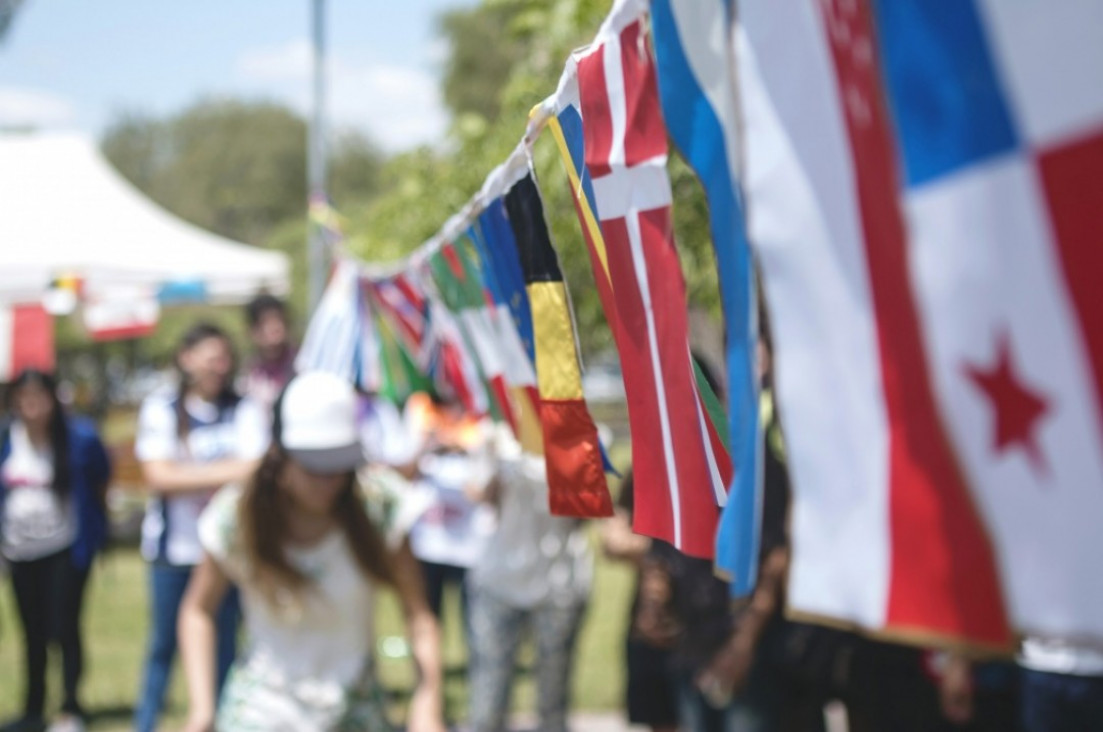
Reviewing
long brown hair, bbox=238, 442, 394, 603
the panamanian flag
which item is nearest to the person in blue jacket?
long brown hair, bbox=238, 442, 394, 603

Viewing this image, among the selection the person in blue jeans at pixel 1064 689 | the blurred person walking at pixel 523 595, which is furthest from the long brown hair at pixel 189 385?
the person in blue jeans at pixel 1064 689

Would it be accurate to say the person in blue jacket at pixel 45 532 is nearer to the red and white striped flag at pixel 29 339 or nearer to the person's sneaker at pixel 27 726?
the person's sneaker at pixel 27 726

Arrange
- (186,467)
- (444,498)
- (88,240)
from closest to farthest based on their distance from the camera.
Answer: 1. (186,467)
2. (444,498)
3. (88,240)

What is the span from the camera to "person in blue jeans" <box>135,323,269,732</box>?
20.5ft

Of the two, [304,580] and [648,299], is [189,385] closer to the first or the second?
[304,580]

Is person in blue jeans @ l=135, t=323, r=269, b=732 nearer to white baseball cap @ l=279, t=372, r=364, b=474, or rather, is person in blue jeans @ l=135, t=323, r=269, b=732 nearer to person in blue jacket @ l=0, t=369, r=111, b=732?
person in blue jacket @ l=0, t=369, r=111, b=732

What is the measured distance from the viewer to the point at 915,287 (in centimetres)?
105

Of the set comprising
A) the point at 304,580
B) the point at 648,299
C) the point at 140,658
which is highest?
the point at 648,299

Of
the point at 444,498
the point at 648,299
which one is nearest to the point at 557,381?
the point at 648,299

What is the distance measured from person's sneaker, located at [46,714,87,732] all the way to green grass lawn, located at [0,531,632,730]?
332 millimetres

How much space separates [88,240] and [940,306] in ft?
43.0

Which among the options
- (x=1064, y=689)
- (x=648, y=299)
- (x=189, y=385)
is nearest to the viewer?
(x=648, y=299)

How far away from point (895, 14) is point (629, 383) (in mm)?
906

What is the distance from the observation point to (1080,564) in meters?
0.97
